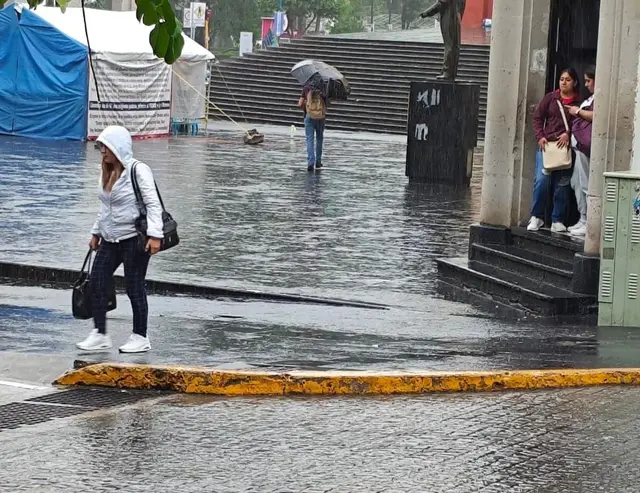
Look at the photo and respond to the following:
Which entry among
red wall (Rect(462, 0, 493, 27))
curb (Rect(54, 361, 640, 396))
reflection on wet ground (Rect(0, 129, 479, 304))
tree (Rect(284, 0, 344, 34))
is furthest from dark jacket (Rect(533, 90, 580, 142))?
tree (Rect(284, 0, 344, 34))

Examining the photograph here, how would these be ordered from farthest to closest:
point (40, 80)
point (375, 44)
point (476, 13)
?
point (476, 13)
point (375, 44)
point (40, 80)

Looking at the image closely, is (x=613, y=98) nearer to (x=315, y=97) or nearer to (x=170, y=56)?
(x=170, y=56)

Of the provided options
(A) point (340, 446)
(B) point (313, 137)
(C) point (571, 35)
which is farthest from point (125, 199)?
(B) point (313, 137)

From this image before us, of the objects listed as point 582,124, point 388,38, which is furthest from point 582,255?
point 388,38

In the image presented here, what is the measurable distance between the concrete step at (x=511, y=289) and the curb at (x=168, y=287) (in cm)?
120

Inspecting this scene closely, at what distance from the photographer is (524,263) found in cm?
1315

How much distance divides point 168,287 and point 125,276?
356 cm

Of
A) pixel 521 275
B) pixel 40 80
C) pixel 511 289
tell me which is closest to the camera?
pixel 511 289

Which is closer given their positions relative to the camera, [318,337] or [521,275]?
[318,337]

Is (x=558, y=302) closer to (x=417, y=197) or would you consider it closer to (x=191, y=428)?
(x=191, y=428)

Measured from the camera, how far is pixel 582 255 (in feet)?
39.6

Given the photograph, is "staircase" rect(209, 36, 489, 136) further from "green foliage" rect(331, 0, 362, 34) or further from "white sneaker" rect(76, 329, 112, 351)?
"green foliage" rect(331, 0, 362, 34)

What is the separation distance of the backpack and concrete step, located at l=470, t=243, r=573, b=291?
1188cm

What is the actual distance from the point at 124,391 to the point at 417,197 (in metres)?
13.8
